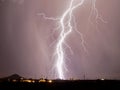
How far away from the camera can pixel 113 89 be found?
36.9m

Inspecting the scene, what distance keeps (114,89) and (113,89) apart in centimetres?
11

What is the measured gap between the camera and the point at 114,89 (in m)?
36.9
